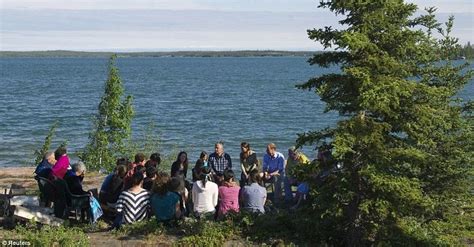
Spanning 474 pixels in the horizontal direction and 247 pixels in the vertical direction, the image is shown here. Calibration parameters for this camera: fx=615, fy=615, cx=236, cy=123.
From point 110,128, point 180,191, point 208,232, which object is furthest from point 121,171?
point 110,128

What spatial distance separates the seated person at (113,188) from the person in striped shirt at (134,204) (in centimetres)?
119

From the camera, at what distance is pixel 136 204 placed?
10195 mm

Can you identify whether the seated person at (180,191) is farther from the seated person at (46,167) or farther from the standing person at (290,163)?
the standing person at (290,163)

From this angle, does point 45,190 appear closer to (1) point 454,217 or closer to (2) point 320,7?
(2) point 320,7

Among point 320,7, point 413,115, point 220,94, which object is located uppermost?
point 320,7

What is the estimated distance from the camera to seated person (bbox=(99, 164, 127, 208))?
1144 centimetres

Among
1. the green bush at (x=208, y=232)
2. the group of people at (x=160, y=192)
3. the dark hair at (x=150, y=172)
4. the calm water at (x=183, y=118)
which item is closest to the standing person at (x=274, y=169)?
the group of people at (x=160, y=192)

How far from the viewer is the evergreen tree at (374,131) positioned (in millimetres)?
8570

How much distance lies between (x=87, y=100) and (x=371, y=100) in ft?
170

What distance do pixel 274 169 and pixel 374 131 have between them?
5.67 metres

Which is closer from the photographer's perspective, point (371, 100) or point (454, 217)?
point (371, 100)

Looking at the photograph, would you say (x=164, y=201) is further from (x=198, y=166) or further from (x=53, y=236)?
(x=198, y=166)

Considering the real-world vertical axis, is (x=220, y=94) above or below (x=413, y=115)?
below

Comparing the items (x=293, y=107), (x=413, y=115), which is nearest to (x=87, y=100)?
(x=293, y=107)
